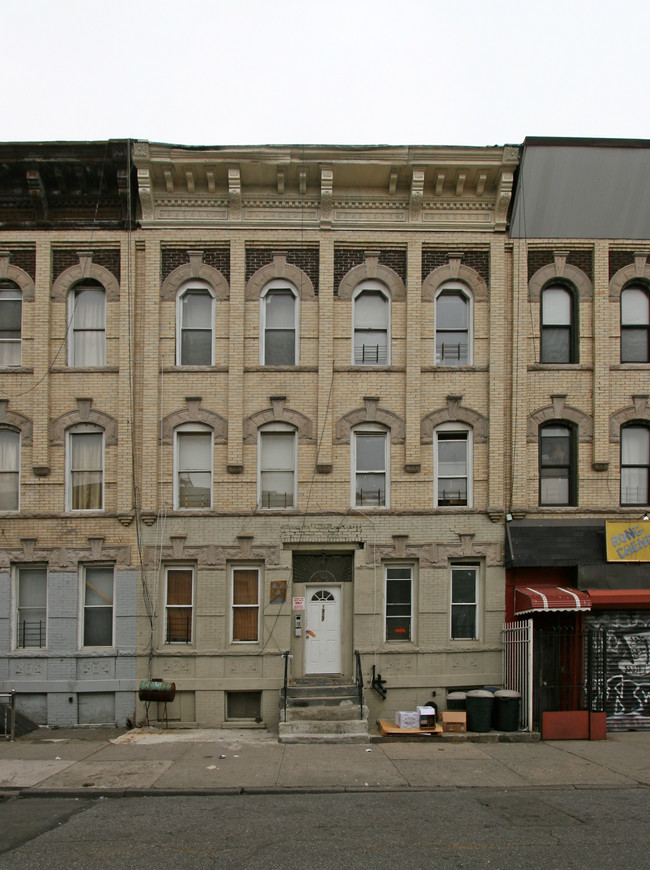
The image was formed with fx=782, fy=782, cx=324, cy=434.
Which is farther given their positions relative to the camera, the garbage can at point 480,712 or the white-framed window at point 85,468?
the white-framed window at point 85,468

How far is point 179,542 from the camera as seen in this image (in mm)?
15602

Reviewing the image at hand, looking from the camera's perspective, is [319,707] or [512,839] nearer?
[512,839]

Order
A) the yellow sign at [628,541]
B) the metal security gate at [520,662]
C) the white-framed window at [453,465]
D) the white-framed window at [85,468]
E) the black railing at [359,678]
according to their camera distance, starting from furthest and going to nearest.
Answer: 1. the white-framed window at [453,465]
2. the white-framed window at [85,468]
3. the yellow sign at [628,541]
4. the black railing at [359,678]
5. the metal security gate at [520,662]

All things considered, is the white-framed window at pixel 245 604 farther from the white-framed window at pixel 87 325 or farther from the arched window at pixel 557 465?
the arched window at pixel 557 465

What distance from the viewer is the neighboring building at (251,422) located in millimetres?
15477

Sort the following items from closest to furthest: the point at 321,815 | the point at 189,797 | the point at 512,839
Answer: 1. the point at 512,839
2. the point at 321,815
3. the point at 189,797

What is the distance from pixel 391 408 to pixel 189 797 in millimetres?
8442

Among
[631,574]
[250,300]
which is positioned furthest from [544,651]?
[250,300]

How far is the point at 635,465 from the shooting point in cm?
1609

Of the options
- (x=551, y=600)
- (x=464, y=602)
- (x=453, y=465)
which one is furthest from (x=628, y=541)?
(x=453, y=465)

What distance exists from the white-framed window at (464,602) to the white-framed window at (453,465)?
4.55 ft

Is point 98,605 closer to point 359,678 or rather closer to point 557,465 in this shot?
point 359,678

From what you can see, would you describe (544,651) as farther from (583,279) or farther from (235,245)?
(235,245)

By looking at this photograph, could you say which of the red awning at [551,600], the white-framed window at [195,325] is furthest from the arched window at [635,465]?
the white-framed window at [195,325]
